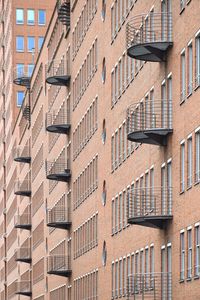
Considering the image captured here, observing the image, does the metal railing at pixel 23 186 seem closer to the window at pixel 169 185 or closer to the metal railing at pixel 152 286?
the metal railing at pixel 152 286

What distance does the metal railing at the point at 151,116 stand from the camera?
195 feet

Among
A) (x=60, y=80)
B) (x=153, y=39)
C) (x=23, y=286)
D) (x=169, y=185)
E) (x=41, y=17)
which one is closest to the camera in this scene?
(x=169, y=185)

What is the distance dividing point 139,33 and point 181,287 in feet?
39.6

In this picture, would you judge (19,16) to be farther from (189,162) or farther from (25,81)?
(189,162)

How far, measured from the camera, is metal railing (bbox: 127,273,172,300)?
197 feet

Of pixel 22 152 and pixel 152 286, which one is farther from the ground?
pixel 22 152

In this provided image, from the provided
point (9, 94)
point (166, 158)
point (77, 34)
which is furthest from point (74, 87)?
point (9, 94)

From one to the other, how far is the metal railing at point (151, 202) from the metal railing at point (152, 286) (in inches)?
106

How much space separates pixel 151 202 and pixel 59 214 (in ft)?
129

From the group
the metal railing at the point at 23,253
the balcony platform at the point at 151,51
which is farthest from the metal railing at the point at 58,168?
the balcony platform at the point at 151,51

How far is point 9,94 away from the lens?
169 metres

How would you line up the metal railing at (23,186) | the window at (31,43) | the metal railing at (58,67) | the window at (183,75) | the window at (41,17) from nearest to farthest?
the window at (183,75)
the metal railing at (58,67)
the metal railing at (23,186)
the window at (31,43)
the window at (41,17)

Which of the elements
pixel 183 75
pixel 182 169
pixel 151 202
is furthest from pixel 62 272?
pixel 183 75

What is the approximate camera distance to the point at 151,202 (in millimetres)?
61469
